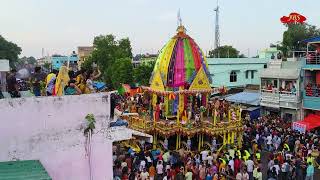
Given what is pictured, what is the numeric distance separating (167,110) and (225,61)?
1725 cm

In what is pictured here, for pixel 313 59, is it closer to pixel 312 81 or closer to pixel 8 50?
pixel 312 81

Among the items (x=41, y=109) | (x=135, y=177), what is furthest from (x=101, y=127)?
(x=135, y=177)

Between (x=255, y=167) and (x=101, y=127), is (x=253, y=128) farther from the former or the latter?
(x=101, y=127)

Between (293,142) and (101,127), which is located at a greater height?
(101,127)

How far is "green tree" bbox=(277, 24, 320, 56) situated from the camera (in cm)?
4138

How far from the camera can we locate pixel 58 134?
9.31m

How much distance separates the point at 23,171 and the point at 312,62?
23896 millimetres

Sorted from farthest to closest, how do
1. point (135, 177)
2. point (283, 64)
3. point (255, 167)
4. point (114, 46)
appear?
point (114, 46), point (283, 64), point (255, 167), point (135, 177)

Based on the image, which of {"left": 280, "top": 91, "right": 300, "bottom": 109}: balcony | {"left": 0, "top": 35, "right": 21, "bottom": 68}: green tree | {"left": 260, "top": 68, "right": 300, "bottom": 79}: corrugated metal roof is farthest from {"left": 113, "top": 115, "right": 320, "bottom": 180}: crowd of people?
{"left": 0, "top": 35, "right": 21, "bottom": 68}: green tree

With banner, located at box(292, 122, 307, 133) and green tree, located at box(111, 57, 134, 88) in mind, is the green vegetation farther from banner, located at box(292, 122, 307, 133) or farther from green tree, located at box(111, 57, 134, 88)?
green tree, located at box(111, 57, 134, 88)

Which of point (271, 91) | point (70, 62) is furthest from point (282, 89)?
point (70, 62)

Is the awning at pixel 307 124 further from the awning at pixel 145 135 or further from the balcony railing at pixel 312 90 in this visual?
the awning at pixel 145 135

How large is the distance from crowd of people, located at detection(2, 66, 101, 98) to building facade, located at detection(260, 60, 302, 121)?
805 inches

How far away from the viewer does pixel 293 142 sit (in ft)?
71.5
